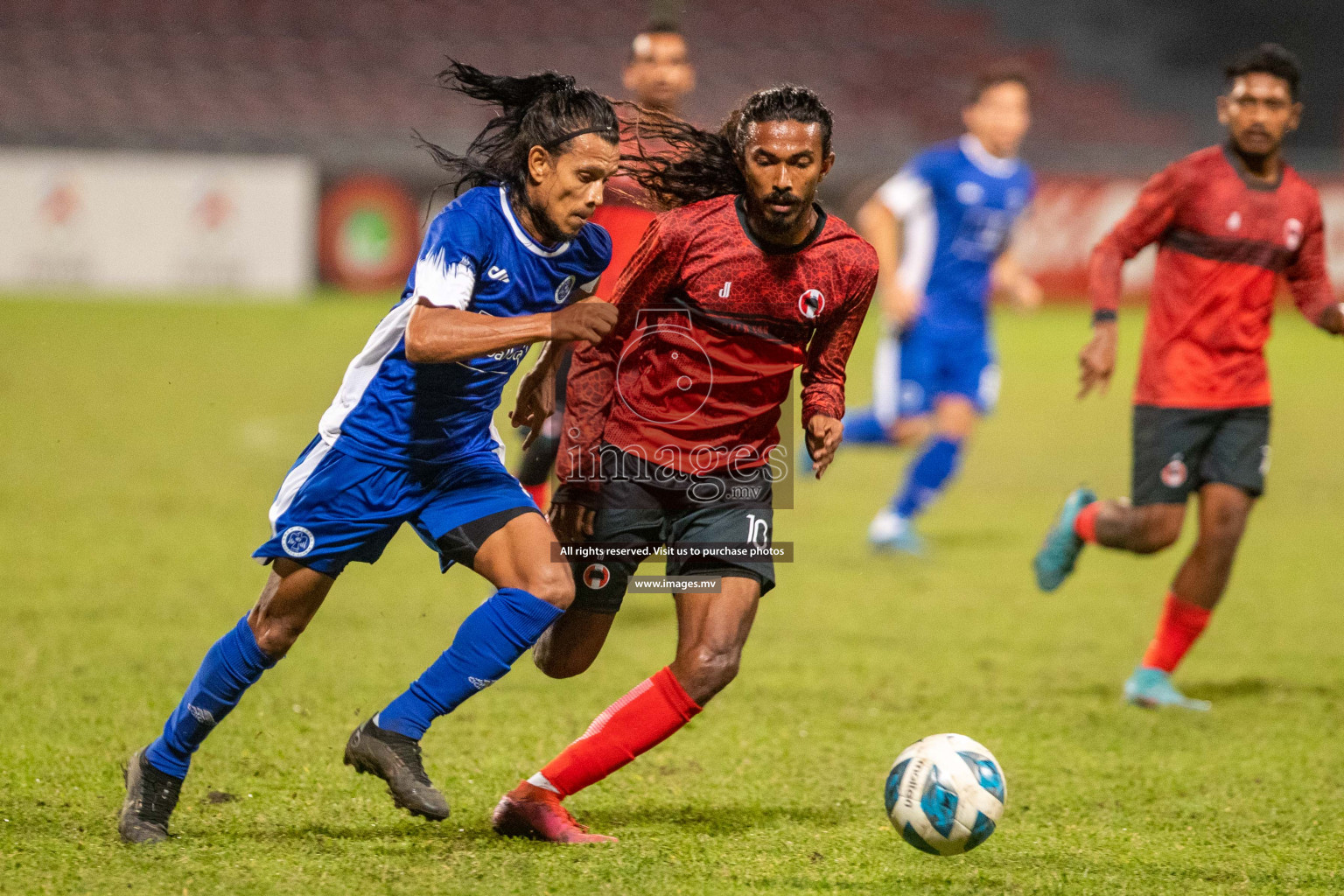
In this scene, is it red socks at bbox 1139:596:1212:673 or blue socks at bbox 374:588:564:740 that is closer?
blue socks at bbox 374:588:564:740

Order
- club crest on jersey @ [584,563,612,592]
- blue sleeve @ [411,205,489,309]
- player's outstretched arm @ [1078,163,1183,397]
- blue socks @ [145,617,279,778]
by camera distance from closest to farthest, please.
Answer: blue sleeve @ [411,205,489,309] → blue socks @ [145,617,279,778] → club crest on jersey @ [584,563,612,592] → player's outstretched arm @ [1078,163,1183,397]

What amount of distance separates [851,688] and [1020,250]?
60.0 ft

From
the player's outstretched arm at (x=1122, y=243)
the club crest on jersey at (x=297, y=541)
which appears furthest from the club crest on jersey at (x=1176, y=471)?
the club crest on jersey at (x=297, y=541)

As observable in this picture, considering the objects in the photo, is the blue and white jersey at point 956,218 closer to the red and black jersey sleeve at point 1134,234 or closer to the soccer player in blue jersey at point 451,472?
the red and black jersey sleeve at point 1134,234

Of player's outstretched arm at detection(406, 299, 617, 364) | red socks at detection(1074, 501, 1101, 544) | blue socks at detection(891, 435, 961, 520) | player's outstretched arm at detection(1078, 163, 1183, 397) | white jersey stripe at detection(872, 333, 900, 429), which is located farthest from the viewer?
white jersey stripe at detection(872, 333, 900, 429)

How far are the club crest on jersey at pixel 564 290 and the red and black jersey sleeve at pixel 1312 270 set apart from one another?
2.90 meters

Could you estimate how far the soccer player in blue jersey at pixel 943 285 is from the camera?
8.51 metres

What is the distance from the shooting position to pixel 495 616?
12.1ft

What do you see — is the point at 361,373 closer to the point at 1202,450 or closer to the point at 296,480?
the point at 296,480

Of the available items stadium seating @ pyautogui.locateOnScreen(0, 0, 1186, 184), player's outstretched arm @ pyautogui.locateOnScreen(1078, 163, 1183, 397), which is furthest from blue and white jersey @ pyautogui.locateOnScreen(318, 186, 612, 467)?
stadium seating @ pyautogui.locateOnScreen(0, 0, 1186, 184)

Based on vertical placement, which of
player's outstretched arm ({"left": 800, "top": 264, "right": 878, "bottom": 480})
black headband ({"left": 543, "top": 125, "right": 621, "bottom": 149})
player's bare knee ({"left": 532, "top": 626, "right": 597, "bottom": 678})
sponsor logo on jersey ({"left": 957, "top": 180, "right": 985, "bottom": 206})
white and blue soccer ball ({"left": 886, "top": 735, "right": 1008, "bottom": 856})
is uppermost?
sponsor logo on jersey ({"left": 957, "top": 180, "right": 985, "bottom": 206})

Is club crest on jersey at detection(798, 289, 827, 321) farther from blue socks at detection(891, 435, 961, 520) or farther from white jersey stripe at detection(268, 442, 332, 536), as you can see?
blue socks at detection(891, 435, 961, 520)

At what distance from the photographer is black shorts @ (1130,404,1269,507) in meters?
5.42

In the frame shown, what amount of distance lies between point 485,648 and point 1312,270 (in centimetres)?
347
